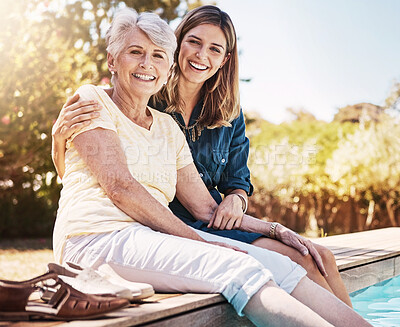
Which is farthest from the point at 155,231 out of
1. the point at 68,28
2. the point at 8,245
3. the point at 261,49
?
the point at 261,49

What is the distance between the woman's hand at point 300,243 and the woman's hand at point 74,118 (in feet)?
3.46

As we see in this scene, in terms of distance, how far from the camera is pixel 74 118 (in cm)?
211

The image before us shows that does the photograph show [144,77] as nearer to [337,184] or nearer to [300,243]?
[300,243]

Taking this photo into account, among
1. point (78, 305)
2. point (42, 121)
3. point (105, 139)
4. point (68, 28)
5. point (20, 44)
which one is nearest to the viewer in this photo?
point (78, 305)

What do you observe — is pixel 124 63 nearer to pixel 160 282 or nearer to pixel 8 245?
pixel 160 282

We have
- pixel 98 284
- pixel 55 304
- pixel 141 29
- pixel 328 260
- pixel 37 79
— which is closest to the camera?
pixel 55 304

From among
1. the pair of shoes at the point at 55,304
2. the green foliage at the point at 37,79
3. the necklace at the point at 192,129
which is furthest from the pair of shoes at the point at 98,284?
the green foliage at the point at 37,79

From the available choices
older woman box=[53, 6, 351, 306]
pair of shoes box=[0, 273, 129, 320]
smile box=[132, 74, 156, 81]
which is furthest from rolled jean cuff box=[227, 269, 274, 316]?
smile box=[132, 74, 156, 81]

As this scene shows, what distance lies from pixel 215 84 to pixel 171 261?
1.40 m

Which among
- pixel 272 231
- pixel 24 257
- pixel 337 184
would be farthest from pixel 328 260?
pixel 337 184

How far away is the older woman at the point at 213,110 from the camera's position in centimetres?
272

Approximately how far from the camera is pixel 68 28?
7.04 m

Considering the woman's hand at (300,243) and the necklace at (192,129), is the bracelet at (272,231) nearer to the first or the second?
the woman's hand at (300,243)

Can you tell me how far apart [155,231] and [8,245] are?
6411 millimetres
